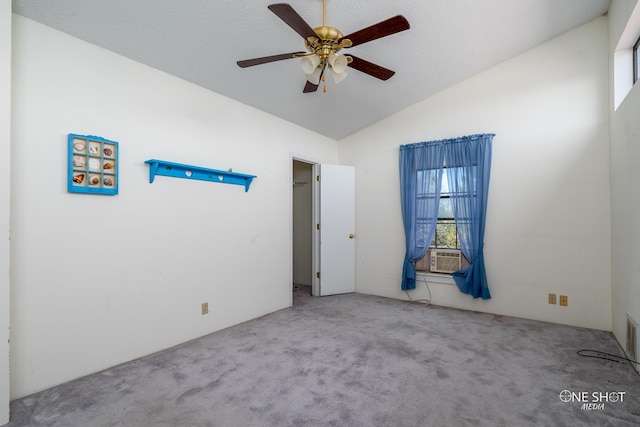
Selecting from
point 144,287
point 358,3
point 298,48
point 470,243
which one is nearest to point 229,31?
point 298,48

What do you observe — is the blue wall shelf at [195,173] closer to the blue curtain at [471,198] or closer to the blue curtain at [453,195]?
the blue curtain at [453,195]

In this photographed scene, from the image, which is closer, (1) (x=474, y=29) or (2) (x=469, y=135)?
(1) (x=474, y=29)

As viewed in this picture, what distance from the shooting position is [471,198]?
3.75 m

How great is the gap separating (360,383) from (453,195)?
2.64 meters

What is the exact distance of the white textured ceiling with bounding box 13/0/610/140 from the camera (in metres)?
2.13

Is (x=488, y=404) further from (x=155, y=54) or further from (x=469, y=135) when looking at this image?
(x=155, y=54)

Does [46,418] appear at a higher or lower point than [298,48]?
lower

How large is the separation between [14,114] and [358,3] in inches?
96.5

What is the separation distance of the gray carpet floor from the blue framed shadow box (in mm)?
1355

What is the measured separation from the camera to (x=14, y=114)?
6.35 feet

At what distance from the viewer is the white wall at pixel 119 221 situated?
1981 millimetres

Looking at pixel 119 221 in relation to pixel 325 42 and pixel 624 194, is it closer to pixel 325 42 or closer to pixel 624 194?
pixel 325 42

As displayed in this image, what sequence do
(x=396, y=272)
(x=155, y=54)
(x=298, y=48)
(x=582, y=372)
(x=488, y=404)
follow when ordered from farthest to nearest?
(x=396, y=272) → (x=298, y=48) → (x=155, y=54) → (x=582, y=372) → (x=488, y=404)

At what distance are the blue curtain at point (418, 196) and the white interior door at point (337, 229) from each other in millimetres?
849
